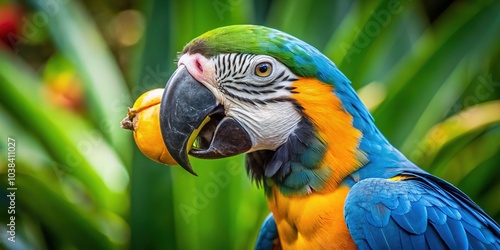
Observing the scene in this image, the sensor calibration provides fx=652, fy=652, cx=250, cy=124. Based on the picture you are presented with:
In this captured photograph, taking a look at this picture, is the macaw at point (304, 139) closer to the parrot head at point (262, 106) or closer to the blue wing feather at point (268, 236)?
the parrot head at point (262, 106)

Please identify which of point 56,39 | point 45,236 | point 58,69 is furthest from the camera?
point 58,69

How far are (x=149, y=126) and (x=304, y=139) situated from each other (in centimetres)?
29

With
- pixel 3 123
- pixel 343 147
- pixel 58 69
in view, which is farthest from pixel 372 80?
pixel 58 69

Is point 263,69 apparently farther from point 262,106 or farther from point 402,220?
point 402,220

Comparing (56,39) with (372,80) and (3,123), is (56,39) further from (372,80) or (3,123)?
(372,80)

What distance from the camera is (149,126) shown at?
3.98 ft

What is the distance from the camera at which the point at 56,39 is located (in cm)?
276

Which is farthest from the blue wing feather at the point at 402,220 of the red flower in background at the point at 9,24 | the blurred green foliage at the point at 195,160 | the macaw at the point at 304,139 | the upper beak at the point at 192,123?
the red flower in background at the point at 9,24

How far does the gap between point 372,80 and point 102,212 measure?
107 cm

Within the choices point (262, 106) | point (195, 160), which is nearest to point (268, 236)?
point (262, 106)

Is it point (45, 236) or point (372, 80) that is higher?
point (372, 80)

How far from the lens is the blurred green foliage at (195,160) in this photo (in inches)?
78.6

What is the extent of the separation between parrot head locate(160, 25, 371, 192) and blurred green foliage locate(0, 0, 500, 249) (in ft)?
2.49

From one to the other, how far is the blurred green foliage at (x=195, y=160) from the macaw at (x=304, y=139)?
753 mm
